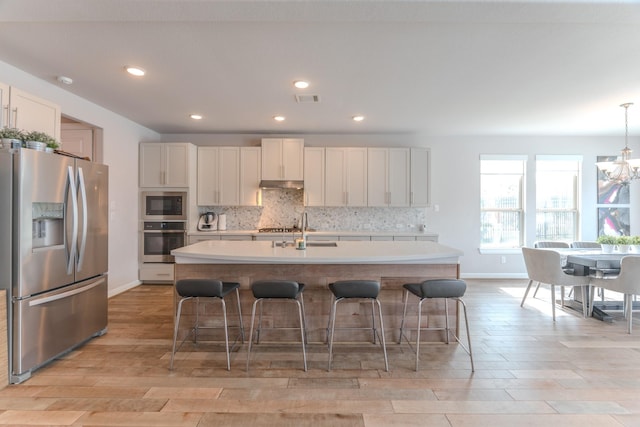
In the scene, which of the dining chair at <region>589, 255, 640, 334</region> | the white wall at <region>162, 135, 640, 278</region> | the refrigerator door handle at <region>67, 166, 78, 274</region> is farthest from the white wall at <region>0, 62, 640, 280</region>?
the refrigerator door handle at <region>67, 166, 78, 274</region>

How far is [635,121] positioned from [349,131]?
4.04 meters

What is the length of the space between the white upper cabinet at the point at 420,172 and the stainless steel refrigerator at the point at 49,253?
422 centimetres

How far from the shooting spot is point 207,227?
535cm

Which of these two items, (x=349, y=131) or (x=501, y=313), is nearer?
(x=501, y=313)

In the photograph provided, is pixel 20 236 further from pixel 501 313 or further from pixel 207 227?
pixel 501 313

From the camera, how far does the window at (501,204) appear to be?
5898 millimetres

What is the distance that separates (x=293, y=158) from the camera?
17.6ft

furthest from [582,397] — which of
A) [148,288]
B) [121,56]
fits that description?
[148,288]

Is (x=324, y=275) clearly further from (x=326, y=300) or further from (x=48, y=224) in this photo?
(x=48, y=224)

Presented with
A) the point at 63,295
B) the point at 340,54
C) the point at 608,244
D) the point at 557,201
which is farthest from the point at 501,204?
the point at 63,295

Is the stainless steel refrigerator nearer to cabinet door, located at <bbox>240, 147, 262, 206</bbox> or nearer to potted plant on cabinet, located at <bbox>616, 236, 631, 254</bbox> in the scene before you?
Result: cabinet door, located at <bbox>240, 147, 262, 206</bbox>

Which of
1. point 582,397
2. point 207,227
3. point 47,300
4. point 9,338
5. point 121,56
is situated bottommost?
point 582,397

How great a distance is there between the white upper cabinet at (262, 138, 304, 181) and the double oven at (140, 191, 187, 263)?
1331mm

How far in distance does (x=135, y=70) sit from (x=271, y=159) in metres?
2.51
